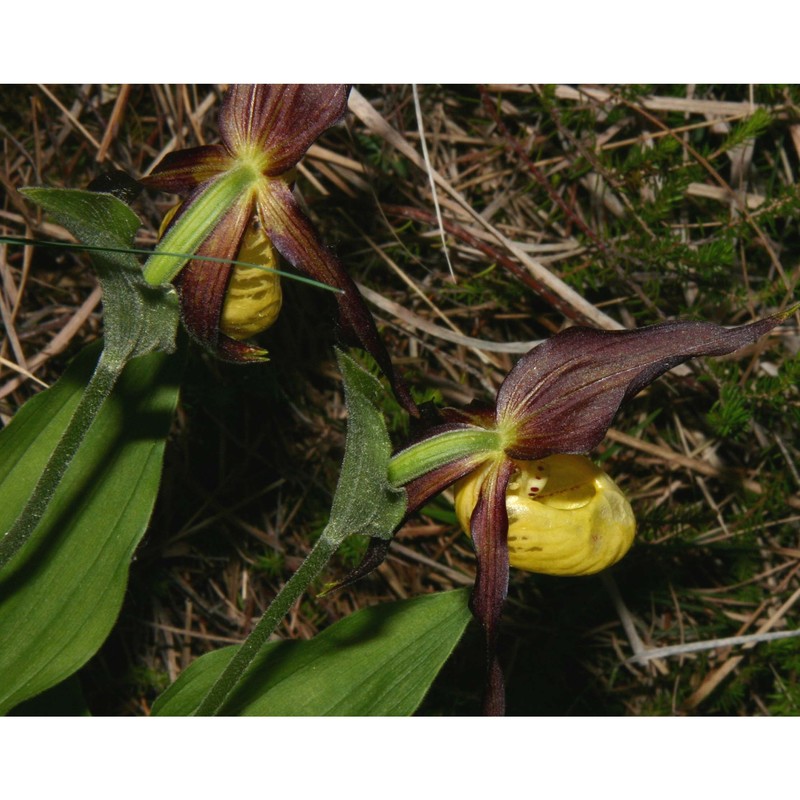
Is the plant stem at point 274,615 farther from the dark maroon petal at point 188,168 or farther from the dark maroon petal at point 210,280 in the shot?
the dark maroon petal at point 188,168

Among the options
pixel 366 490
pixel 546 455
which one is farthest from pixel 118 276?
Answer: pixel 546 455

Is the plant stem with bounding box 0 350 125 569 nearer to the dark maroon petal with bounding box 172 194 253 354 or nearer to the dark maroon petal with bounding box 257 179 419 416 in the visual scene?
the dark maroon petal with bounding box 172 194 253 354

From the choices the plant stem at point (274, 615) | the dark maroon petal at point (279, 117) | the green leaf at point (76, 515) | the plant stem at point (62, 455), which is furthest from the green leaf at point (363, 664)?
the dark maroon petal at point (279, 117)

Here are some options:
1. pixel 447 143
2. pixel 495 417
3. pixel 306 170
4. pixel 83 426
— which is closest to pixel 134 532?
pixel 83 426

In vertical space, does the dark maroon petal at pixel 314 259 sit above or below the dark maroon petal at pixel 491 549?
above

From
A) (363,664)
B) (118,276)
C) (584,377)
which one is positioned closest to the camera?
(118,276)

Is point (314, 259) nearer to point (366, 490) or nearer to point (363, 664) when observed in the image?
point (366, 490)
